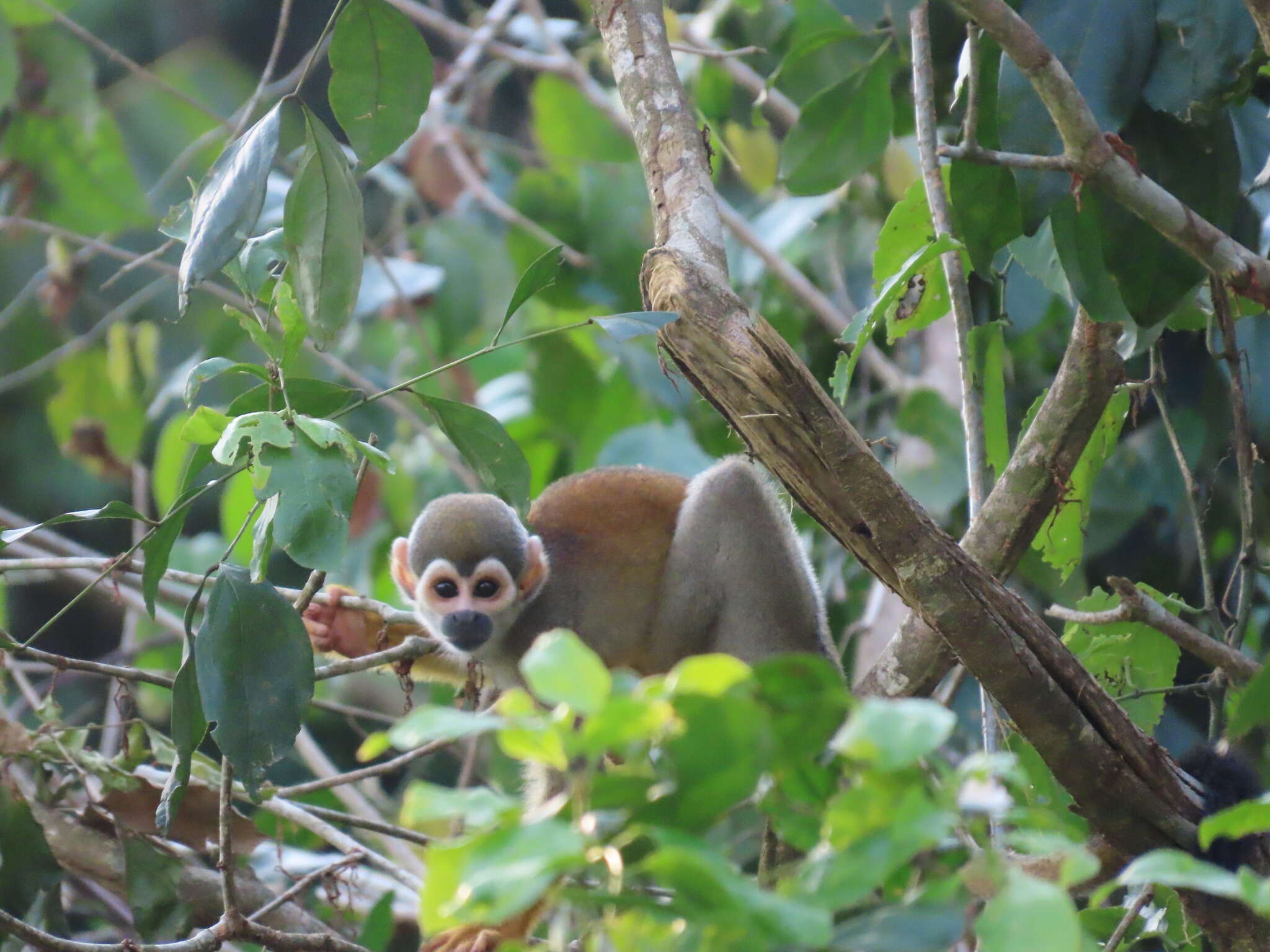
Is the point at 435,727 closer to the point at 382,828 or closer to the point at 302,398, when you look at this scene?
the point at 302,398

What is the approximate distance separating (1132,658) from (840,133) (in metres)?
1.28

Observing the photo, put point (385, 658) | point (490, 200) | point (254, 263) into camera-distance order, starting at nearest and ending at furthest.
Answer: point (254, 263)
point (385, 658)
point (490, 200)

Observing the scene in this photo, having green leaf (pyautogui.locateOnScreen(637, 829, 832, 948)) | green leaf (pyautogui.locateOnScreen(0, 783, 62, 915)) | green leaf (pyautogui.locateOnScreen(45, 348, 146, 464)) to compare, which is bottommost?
green leaf (pyautogui.locateOnScreen(0, 783, 62, 915))

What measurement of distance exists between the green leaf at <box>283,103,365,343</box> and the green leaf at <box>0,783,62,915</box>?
1276mm

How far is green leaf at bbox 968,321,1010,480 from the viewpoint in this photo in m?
2.23

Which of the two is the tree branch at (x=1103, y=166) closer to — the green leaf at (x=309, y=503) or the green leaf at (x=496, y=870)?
the green leaf at (x=309, y=503)

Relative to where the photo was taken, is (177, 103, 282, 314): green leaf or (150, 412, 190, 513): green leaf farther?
(150, 412, 190, 513): green leaf

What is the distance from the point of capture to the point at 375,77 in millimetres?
2012

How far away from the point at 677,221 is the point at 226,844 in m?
1.36

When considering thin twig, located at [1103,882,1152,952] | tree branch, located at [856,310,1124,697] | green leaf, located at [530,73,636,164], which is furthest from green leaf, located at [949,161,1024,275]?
green leaf, located at [530,73,636,164]

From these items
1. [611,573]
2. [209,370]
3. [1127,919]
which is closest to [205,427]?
[209,370]

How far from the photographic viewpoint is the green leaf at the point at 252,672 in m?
1.89

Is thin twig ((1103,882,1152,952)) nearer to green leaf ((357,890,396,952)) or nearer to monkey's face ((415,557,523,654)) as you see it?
monkey's face ((415,557,523,654))

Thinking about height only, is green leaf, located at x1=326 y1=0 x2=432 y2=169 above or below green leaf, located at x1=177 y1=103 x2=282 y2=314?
above
